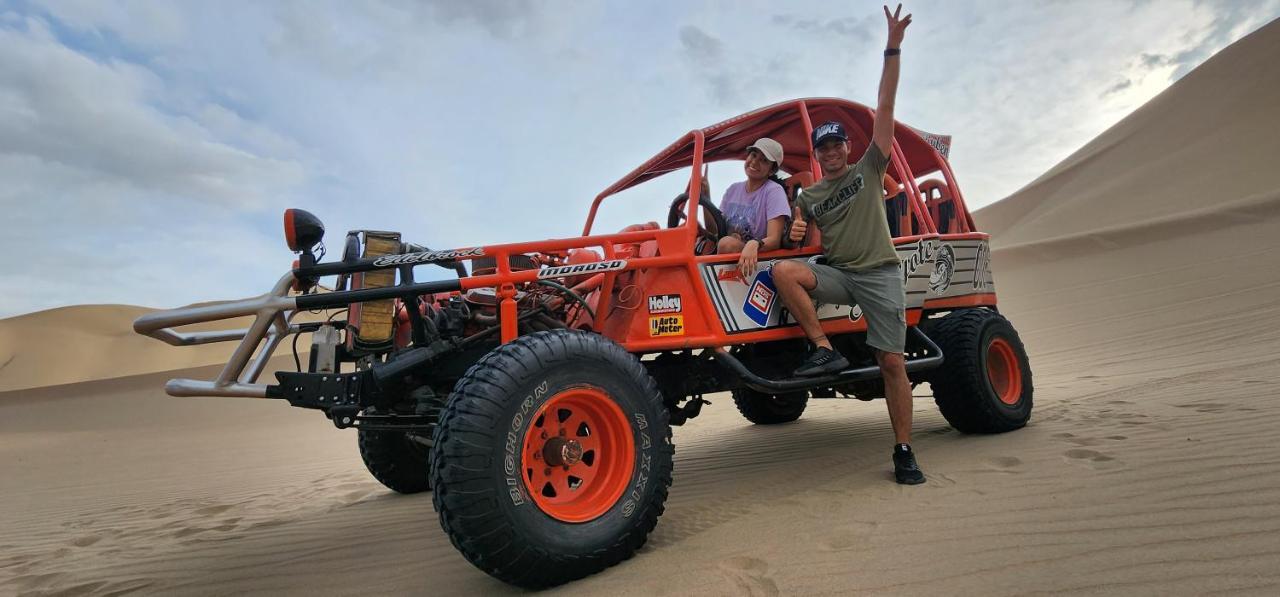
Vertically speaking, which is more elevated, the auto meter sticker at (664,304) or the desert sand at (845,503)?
the auto meter sticker at (664,304)

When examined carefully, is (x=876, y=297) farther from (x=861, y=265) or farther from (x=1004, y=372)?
(x=1004, y=372)

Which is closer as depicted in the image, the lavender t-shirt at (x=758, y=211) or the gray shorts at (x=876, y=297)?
the gray shorts at (x=876, y=297)

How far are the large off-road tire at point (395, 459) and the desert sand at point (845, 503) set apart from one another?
0.58ft

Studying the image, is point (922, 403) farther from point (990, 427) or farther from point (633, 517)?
point (633, 517)

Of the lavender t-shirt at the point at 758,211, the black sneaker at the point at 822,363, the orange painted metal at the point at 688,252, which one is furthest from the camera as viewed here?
the lavender t-shirt at the point at 758,211

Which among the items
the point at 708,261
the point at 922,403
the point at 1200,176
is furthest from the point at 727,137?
the point at 1200,176

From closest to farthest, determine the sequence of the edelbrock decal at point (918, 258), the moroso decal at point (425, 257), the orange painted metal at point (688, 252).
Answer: the moroso decal at point (425, 257) → the orange painted metal at point (688, 252) → the edelbrock decal at point (918, 258)

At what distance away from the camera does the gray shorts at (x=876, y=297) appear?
3555mm

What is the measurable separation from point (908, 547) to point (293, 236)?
2.81m

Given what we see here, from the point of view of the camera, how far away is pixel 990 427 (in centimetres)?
441

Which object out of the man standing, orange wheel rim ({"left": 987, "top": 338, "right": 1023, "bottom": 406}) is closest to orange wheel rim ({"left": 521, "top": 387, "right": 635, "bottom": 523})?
the man standing

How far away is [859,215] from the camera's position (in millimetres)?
3625

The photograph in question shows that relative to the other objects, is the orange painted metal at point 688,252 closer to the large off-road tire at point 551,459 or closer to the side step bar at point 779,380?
the side step bar at point 779,380

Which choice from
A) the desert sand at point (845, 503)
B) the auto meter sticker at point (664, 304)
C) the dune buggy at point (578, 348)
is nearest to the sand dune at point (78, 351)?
the desert sand at point (845, 503)
